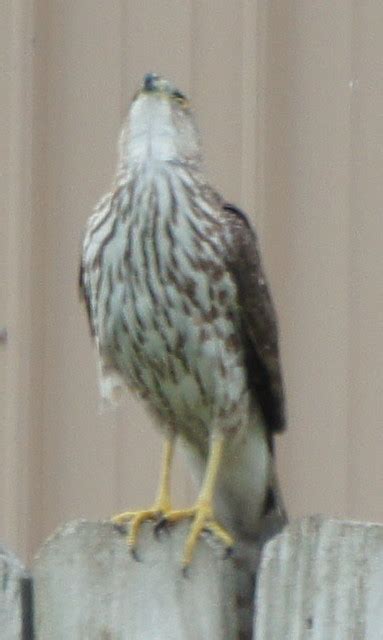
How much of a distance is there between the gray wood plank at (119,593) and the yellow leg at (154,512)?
4cm

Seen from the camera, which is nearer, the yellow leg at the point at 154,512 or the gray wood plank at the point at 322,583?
the gray wood plank at the point at 322,583

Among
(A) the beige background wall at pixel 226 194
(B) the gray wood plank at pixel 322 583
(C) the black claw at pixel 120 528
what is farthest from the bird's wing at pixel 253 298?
(B) the gray wood plank at pixel 322 583

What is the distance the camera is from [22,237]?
15.4 feet

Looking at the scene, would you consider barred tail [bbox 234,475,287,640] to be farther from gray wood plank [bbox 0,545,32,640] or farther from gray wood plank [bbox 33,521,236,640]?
gray wood plank [bbox 0,545,32,640]

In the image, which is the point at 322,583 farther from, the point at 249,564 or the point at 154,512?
the point at 154,512

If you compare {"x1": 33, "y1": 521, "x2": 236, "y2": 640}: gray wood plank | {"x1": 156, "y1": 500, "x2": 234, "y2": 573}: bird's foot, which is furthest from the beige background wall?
{"x1": 33, "y1": 521, "x2": 236, "y2": 640}: gray wood plank

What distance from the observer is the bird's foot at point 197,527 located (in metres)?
2.49

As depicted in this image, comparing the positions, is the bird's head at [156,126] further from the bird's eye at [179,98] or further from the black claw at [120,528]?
Result: the black claw at [120,528]

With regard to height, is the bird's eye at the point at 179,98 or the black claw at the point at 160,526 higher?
the bird's eye at the point at 179,98

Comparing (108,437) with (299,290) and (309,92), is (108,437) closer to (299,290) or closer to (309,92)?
(299,290)

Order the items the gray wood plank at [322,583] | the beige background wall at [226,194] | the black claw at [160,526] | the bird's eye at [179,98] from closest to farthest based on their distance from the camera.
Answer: the gray wood plank at [322,583] < the black claw at [160,526] < the bird's eye at [179,98] < the beige background wall at [226,194]

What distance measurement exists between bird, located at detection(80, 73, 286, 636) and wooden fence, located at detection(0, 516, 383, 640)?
1.31m

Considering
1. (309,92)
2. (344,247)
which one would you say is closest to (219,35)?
(309,92)

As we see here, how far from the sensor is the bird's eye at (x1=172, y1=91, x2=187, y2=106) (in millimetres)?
3988
